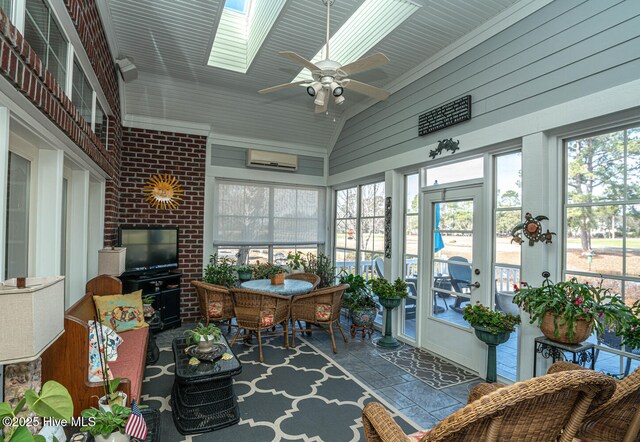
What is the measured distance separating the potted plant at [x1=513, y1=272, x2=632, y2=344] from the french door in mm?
930

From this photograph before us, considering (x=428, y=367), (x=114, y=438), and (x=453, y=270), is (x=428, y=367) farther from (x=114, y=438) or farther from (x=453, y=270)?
(x=114, y=438)

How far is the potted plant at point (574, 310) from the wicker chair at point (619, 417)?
91 cm

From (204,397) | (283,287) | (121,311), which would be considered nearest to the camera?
(204,397)

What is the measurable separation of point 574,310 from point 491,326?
2.64 feet

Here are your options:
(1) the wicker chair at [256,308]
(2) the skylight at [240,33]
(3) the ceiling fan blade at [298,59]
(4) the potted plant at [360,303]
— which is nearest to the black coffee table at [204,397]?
(1) the wicker chair at [256,308]

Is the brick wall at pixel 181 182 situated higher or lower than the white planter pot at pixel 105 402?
higher

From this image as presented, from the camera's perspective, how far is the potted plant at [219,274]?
212 inches

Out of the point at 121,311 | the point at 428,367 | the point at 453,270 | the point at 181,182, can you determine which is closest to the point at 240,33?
the point at 181,182

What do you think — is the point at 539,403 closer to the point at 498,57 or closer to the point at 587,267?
the point at 587,267

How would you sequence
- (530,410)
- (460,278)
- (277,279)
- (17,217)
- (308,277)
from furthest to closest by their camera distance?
(308,277) < (277,279) < (460,278) < (17,217) < (530,410)

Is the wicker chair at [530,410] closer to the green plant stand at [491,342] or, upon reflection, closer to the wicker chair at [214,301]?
the green plant stand at [491,342]

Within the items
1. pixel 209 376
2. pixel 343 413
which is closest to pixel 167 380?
pixel 209 376

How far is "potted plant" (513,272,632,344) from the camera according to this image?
7.57ft

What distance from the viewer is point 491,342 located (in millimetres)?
3119
